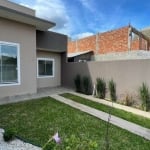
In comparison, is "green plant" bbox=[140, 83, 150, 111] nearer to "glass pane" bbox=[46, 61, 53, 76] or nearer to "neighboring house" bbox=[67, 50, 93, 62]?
"glass pane" bbox=[46, 61, 53, 76]

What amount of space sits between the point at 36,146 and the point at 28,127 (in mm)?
1360

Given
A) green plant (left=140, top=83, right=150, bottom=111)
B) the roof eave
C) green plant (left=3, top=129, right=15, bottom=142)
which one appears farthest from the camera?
the roof eave

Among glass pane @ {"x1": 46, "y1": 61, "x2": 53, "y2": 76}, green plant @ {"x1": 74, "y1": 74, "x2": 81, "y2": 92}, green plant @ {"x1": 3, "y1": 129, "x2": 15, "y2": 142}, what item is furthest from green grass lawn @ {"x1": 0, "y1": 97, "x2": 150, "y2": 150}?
glass pane @ {"x1": 46, "y1": 61, "x2": 53, "y2": 76}

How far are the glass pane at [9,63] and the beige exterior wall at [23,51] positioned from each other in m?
0.35

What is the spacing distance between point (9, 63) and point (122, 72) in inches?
251

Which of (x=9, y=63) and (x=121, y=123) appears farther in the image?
(x=9, y=63)

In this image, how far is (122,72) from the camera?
9.70 metres

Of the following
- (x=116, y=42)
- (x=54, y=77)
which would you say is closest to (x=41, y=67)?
(x=54, y=77)

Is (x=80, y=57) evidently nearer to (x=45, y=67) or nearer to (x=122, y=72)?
(x=45, y=67)

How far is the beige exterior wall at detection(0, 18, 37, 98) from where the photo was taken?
30.4 ft

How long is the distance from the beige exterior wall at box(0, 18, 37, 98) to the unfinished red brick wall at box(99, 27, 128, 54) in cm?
894

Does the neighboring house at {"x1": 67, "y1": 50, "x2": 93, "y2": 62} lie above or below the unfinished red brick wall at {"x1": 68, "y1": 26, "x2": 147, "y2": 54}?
below

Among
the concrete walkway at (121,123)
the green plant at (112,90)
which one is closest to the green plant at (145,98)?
the green plant at (112,90)

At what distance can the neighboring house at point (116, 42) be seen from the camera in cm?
1552
